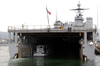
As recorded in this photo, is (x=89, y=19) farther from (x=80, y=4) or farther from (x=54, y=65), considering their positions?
(x=80, y=4)

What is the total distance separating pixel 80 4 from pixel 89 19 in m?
19.0

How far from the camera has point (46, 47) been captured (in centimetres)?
3956

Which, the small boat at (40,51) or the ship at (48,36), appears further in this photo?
the small boat at (40,51)

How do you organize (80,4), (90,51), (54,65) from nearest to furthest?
(54,65) < (90,51) < (80,4)

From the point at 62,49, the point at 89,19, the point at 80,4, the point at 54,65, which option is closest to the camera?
the point at 54,65

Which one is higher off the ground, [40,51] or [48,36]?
[48,36]

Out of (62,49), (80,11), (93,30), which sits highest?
(80,11)

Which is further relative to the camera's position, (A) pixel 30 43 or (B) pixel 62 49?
(B) pixel 62 49

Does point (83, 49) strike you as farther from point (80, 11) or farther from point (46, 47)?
point (80, 11)

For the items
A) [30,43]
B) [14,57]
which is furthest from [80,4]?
[14,57]

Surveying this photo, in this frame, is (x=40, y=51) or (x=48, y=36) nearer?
(x=48, y=36)

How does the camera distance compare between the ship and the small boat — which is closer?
the ship

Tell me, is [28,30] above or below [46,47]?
above

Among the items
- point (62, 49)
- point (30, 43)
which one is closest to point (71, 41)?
point (62, 49)
